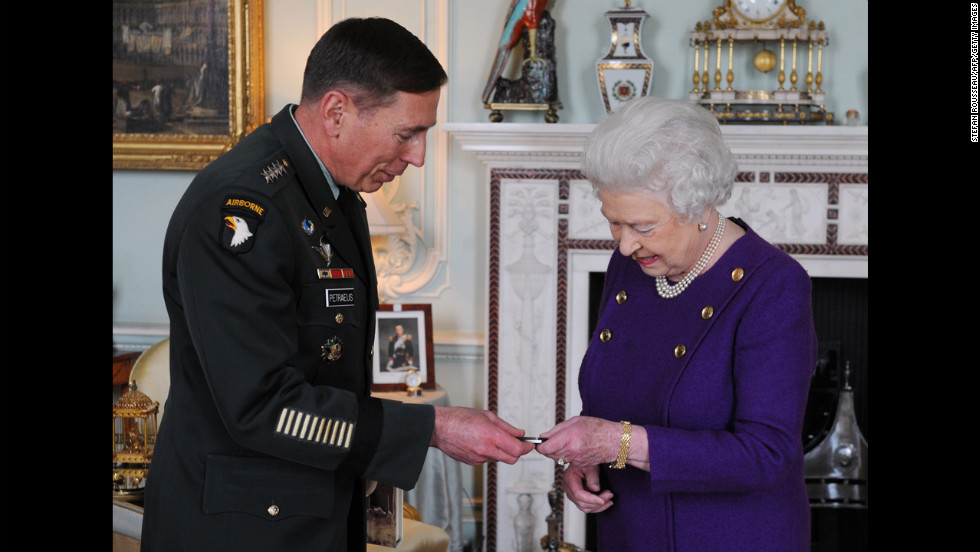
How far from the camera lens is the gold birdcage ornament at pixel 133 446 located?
9.50ft

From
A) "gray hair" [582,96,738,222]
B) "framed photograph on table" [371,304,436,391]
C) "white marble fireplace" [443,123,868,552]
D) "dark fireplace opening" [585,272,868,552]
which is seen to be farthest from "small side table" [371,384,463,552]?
"gray hair" [582,96,738,222]

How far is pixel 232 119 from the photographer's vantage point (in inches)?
169

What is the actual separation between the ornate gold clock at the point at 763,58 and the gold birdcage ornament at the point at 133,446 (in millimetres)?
2442

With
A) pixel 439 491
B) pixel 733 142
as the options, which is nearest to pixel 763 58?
pixel 733 142

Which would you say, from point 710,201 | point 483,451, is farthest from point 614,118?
point 483,451

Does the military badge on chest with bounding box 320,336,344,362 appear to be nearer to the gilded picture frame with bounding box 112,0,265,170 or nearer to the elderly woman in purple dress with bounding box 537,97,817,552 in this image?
the elderly woman in purple dress with bounding box 537,97,817,552

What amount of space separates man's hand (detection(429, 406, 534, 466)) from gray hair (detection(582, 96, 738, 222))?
20.2 inches

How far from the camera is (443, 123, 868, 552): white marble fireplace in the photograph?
12.4 feet

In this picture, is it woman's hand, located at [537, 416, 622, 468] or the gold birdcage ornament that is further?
the gold birdcage ornament

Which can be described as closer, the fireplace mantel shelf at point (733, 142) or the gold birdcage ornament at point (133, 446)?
the gold birdcage ornament at point (133, 446)

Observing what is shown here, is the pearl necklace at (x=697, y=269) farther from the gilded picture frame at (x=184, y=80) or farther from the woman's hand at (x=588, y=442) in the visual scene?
the gilded picture frame at (x=184, y=80)

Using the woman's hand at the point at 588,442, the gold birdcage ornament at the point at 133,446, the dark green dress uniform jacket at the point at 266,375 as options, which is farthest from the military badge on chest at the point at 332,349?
the gold birdcage ornament at the point at 133,446

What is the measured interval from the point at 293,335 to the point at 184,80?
311 centimetres

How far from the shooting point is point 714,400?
1.72 meters
